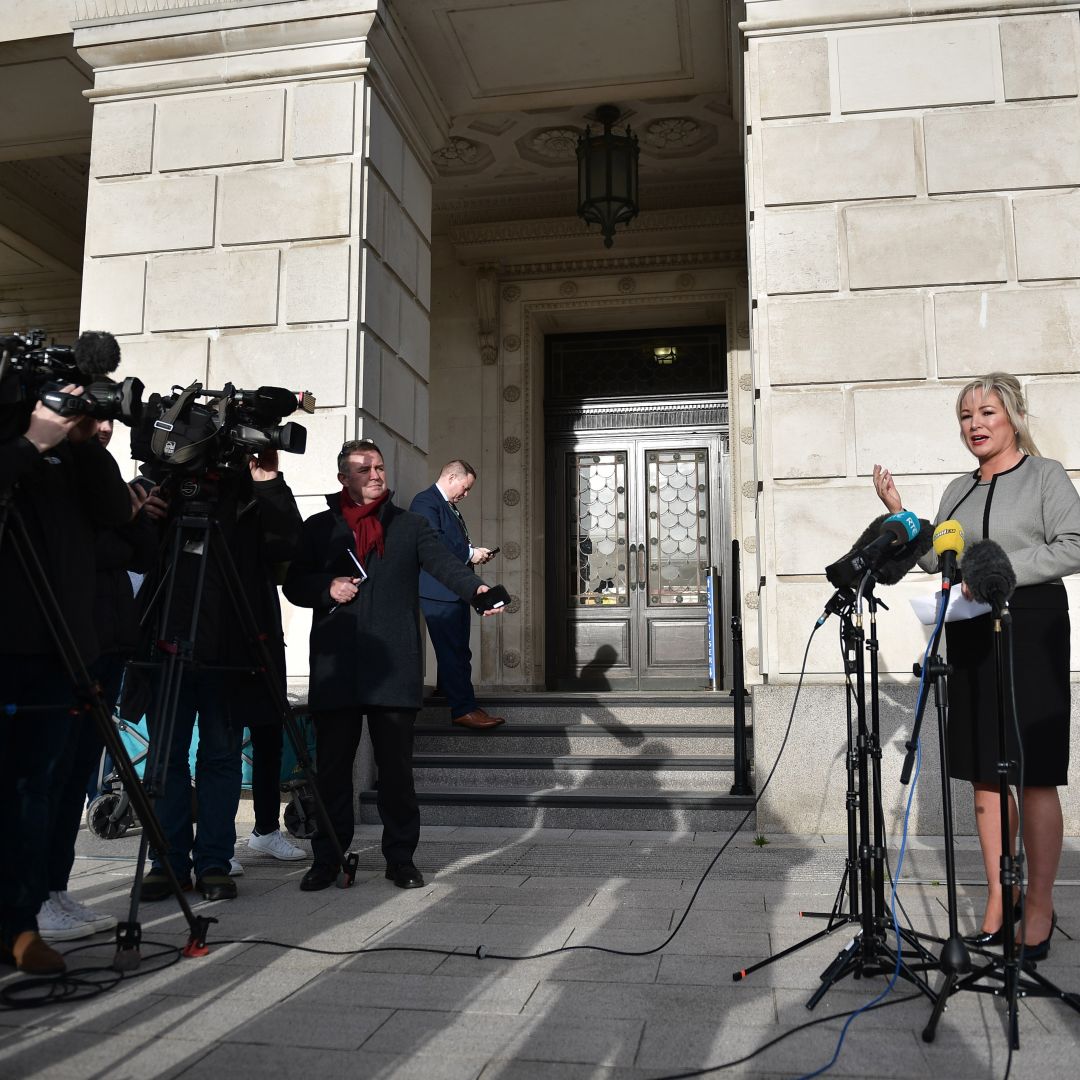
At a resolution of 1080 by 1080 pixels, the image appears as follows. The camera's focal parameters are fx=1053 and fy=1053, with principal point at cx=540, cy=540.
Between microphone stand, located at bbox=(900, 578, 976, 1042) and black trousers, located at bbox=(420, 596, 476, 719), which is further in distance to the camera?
black trousers, located at bbox=(420, 596, 476, 719)

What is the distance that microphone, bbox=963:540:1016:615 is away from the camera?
2746 mm

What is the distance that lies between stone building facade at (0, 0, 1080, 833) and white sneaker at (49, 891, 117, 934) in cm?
258

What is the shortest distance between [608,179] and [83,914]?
246 inches

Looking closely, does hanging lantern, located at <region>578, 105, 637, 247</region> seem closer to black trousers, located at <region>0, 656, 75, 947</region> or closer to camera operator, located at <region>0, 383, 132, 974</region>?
camera operator, located at <region>0, 383, 132, 974</region>

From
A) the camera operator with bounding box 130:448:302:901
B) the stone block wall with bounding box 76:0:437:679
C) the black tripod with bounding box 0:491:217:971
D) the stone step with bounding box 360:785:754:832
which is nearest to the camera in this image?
the black tripod with bounding box 0:491:217:971

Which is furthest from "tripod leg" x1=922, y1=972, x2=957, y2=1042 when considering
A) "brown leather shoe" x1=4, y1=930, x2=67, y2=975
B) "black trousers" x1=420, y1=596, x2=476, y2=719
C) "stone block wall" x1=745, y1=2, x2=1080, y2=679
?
"black trousers" x1=420, y1=596, x2=476, y2=719

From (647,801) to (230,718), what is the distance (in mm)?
2358

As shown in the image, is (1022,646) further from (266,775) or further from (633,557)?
(633,557)

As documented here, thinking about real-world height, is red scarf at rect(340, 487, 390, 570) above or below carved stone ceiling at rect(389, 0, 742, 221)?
below

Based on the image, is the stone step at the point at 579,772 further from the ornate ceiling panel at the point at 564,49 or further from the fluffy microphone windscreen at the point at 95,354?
the ornate ceiling panel at the point at 564,49

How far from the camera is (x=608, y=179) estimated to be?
7.91 metres

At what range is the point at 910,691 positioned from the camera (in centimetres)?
553

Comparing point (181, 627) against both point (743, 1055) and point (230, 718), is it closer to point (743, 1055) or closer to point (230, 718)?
point (230, 718)

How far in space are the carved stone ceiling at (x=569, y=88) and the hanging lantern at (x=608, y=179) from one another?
1.15 ft
